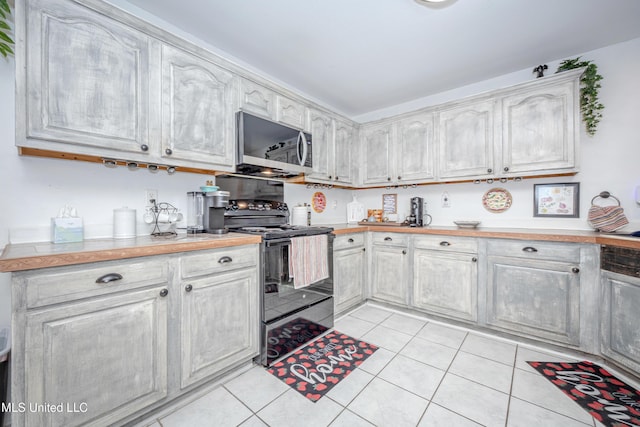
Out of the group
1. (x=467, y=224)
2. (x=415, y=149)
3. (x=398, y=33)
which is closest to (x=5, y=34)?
(x=398, y=33)

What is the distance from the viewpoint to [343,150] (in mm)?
3283

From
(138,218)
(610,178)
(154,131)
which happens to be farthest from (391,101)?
(138,218)

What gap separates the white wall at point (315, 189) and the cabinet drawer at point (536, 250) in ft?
1.95

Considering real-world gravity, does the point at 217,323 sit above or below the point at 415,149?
below

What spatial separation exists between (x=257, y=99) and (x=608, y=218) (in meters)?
3.17

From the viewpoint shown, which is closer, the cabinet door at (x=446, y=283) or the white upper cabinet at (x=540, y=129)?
the white upper cabinet at (x=540, y=129)

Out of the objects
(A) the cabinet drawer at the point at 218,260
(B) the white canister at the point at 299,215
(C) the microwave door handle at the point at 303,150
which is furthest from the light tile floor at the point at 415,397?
(C) the microwave door handle at the point at 303,150

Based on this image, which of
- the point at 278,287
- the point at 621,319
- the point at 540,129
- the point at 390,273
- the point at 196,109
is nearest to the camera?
the point at 621,319

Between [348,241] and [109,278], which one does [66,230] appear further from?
[348,241]

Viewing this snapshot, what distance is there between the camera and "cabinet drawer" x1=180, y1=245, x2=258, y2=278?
1.50m

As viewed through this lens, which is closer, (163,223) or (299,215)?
(163,223)

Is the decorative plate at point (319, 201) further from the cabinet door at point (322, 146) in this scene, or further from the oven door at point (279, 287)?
the oven door at point (279, 287)

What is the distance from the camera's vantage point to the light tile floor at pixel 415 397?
54.9 inches

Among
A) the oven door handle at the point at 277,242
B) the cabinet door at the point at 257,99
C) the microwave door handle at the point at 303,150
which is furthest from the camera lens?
the microwave door handle at the point at 303,150
